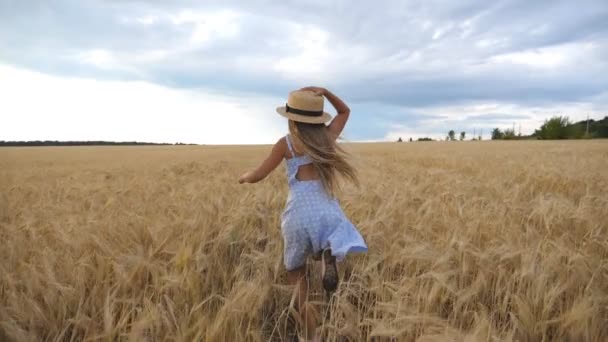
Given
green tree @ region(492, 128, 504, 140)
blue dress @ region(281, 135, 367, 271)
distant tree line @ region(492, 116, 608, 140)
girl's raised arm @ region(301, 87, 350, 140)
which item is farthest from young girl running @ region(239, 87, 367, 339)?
green tree @ region(492, 128, 504, 140)

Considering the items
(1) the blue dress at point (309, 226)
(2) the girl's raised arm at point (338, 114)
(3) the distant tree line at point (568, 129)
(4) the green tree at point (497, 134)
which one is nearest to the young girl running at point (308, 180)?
(1) the blue dress at point (309, 226)

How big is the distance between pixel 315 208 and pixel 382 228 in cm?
80

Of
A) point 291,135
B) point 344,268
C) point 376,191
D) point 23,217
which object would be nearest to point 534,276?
point 344,268

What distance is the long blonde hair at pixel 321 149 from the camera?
2047mm

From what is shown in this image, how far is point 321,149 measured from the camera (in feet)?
6.67

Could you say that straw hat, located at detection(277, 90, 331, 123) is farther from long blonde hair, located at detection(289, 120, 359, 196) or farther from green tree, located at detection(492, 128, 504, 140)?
green tree, located at detection(492, 128, 504, 140)

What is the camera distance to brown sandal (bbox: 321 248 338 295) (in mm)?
1712

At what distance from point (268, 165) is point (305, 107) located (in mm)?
363

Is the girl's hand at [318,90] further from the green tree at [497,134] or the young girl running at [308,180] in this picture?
the green tree at [497,134]

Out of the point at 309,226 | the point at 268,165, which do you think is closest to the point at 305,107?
the point at 268,165

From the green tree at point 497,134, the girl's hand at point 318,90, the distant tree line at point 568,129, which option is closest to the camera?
the girl's hand at point 318,90

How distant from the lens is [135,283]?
187cm

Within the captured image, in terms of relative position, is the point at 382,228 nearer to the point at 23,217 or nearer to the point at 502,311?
the point at 502,311

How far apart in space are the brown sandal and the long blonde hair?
0.41m
